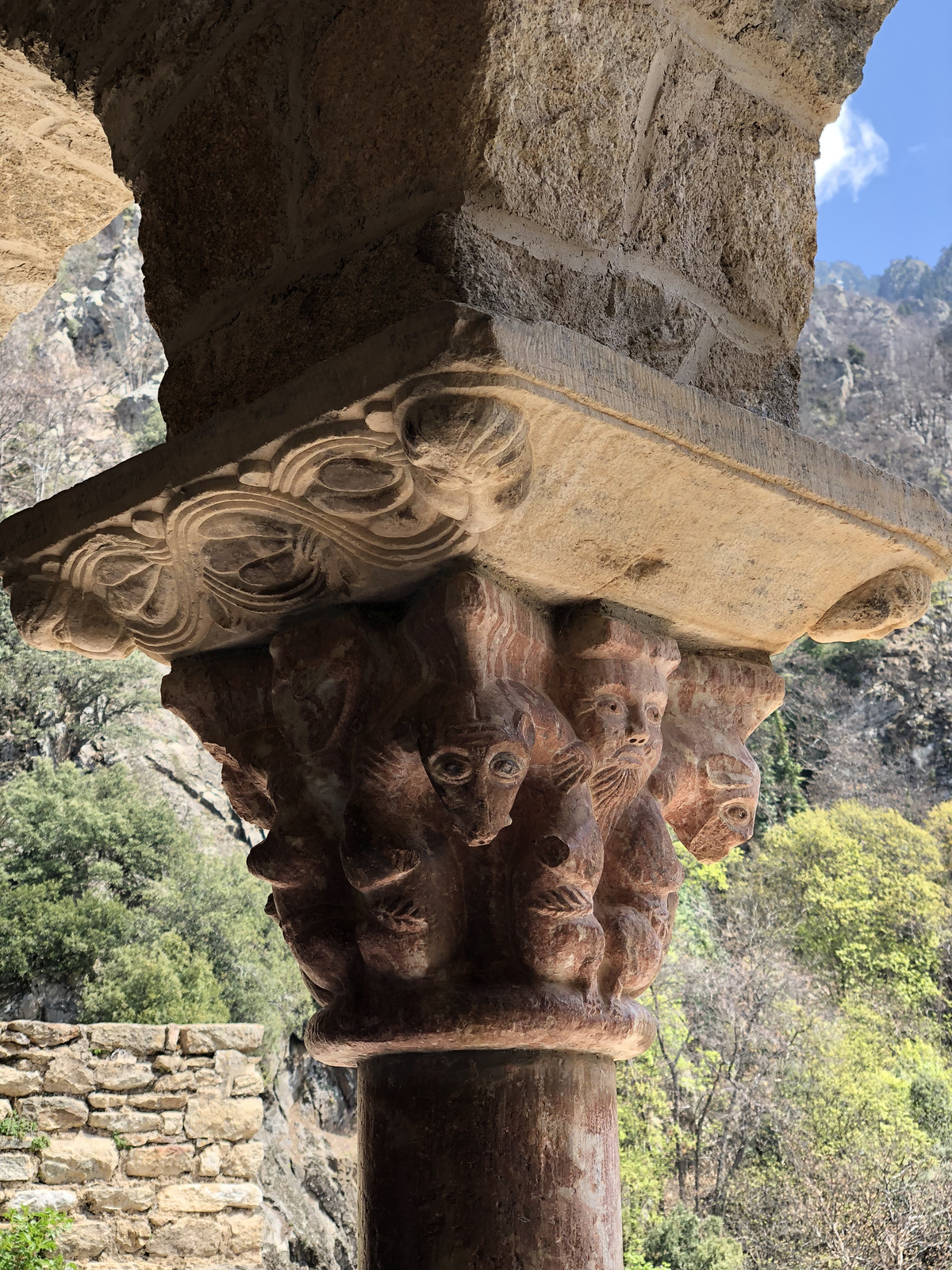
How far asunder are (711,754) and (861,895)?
13.5 m

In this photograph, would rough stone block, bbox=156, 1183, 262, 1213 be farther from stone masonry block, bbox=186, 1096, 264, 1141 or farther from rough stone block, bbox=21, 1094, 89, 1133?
rough stone block, bbox=21, 1094, 89, 1133

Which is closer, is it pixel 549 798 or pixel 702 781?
pixel 549 798

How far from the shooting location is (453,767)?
3.35ft

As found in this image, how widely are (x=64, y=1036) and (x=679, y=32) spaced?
460 centimetres

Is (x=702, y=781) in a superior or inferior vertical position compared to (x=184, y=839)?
inferior

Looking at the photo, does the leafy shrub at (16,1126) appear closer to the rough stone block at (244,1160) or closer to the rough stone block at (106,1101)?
the rough stone block at (106,1101)

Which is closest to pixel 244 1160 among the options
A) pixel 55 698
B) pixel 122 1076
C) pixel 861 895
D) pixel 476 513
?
pixel 122 1076

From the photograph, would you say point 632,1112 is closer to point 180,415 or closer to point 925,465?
point 180,415

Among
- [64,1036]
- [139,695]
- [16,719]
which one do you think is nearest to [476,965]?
[64,1036]

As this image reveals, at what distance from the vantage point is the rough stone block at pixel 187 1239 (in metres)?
4.43

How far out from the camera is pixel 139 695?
10.8m

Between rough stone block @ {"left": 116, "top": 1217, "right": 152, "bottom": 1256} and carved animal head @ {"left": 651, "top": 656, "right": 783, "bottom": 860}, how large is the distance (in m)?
4.00

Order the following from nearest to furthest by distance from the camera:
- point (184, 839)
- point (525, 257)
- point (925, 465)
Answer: point (525, 257) → point (184, 839) → point (925, 465)

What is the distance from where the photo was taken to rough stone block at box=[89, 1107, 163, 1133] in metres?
4.62
